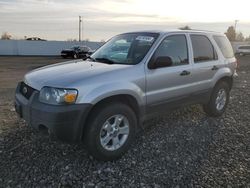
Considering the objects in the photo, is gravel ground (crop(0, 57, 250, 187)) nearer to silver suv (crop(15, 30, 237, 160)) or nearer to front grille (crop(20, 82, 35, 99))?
silver suv (crop(15, 30, 237, 160))

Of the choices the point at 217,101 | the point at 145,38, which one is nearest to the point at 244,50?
the point at 217,101

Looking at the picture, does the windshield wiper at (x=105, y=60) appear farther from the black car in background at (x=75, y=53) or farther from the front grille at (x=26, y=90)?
the black car in background at (x=75, y=53)

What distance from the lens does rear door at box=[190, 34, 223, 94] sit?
5812mm

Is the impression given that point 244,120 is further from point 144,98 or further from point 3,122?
point 3,122

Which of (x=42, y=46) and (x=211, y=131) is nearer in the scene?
(x=211, y=131)

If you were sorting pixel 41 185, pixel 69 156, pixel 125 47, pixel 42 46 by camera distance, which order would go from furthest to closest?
pixel 42 46 → pixel 125 47 → pixel 69 156 → pixel 41 185

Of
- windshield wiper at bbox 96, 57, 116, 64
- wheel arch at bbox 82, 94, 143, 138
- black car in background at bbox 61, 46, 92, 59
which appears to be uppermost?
windshield wiper at bbox 96, 57, 116, 64

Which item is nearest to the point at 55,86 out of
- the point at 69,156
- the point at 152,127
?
the point at 69,156

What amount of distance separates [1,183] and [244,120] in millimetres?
4982

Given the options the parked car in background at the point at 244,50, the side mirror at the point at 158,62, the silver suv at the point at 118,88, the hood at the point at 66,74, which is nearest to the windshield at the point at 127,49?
the silver suv at the point at 118,88

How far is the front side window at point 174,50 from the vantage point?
5.14m

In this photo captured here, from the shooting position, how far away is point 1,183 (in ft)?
12.7

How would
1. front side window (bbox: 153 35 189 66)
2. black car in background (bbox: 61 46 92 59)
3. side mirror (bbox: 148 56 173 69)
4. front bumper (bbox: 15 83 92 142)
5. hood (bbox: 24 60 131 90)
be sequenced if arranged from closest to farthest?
front bumper (bbox: 15 83 92 142) → hood (bbox: 24 60 131 90) → side mirror (bbox: 148 56 173 69) → front side window (bbox: 153 35 189 66) → black car in background (bbox: 61 46 92 59)

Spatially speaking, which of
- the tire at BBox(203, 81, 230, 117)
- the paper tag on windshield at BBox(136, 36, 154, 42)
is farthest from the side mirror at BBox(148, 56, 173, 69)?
the tire at BBox(203, 81, 230, 117)
